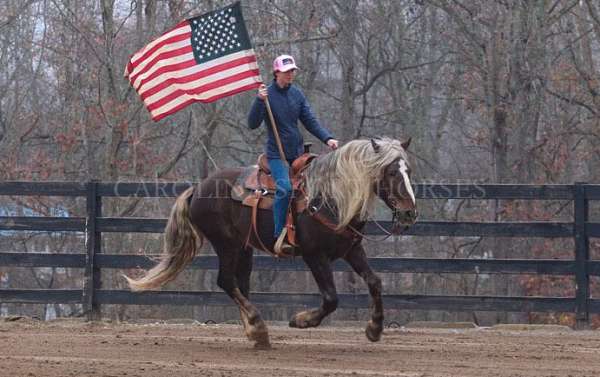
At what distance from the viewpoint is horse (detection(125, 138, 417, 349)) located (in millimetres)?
9109

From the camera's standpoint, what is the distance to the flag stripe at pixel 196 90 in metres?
10.5

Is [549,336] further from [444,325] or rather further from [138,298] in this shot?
[138,298]

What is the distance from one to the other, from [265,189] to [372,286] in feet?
4.65

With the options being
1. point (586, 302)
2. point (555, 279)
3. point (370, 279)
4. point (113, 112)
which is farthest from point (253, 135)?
point (370, 279)

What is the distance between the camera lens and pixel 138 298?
1272 cm

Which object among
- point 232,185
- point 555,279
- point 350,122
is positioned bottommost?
point 555,279

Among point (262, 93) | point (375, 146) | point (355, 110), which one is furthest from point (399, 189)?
point (355, 110)

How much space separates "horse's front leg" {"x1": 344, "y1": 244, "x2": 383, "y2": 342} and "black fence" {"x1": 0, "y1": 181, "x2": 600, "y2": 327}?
252 centimetres

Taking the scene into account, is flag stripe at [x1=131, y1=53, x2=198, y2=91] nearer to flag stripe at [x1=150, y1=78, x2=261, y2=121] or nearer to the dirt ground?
flag stripe at [x1=150, y1=78, x2=261, y2=121]

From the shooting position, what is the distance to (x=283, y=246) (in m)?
9.66

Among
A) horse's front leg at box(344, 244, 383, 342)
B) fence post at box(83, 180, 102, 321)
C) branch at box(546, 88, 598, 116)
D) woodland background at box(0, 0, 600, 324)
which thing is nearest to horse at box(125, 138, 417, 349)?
horse's front leg at box(344, 244, 383, 342)

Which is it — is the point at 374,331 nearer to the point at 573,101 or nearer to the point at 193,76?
the point at 193,76

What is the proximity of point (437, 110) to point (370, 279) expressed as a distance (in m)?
17.0

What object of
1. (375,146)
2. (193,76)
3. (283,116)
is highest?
(193,76)
